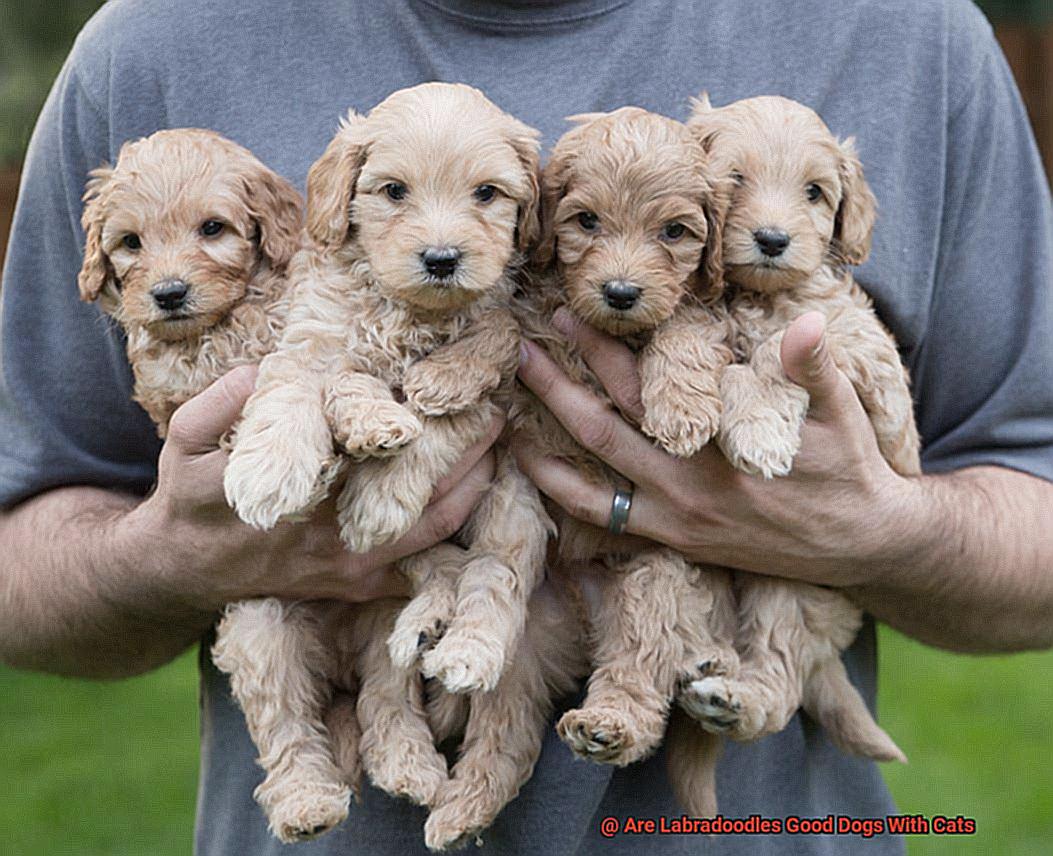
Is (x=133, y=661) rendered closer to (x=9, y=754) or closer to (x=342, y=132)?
(x=342, y=132)

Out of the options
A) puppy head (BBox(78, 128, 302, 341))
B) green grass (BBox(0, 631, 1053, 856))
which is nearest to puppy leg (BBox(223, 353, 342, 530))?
puppy head (BBox(78, 128, 302, 341))

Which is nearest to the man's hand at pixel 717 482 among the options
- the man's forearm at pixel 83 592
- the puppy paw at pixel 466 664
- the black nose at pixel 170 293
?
the puppy paw at pixel 466 664

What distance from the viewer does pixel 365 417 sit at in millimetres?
3254

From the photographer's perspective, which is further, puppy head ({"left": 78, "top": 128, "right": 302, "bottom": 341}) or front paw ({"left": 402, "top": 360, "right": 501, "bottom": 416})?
puppy head ({"left": 78, "top": 128, "right": 302, "bottom": 341})

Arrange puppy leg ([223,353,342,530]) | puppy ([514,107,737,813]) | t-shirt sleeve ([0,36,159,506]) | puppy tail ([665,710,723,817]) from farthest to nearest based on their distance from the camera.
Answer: t-shirt sleeve ([0,36,159,506]) → puppy tail ([665,710,723,817]) → puppy ([514,107,737,813]) → puppy leg ([223,353,342,530])

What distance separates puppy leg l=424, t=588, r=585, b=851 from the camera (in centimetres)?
346

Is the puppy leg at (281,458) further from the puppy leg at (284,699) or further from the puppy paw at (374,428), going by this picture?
the puppy leg at (284,699)

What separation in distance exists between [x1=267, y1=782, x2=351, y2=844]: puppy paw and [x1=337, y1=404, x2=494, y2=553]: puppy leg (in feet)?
1.87

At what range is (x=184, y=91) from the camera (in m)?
3.85

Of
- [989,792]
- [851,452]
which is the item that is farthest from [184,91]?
[989,792]

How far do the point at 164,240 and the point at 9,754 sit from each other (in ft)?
21.0

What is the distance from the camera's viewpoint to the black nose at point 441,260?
334 centimetres

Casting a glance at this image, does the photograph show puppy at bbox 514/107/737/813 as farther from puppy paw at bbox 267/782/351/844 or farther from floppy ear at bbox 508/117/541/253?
puppy paw at bbox 267/782/351/844

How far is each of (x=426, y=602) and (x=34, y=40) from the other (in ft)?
44.9
